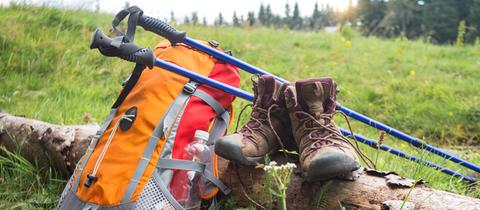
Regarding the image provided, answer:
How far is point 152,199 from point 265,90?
0.66 meters

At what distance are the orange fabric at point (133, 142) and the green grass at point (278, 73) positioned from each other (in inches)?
29.3

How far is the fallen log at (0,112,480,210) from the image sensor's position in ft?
5.19

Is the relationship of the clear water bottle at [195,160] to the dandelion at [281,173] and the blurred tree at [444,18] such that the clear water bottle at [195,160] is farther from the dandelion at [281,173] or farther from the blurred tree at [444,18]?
the blurred tree at [444,18]

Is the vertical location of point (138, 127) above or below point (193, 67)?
below

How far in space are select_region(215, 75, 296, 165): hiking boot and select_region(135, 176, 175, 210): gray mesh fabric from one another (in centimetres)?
28

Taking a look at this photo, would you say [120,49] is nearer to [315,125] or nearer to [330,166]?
[315,125]

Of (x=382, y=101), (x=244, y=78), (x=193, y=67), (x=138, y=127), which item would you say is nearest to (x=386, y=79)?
(x=382, y=101)

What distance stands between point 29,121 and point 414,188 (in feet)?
7.12

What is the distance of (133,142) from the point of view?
1.88 m

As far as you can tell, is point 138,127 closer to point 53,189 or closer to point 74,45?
point 53,189

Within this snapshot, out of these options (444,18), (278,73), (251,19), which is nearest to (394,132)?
(278,73)

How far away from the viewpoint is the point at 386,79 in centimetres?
605

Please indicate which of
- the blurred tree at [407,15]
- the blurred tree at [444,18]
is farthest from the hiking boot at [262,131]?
the blurred tree at [407,15]

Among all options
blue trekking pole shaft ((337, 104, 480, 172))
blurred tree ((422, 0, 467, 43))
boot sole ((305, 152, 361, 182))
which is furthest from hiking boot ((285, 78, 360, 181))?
blurred tree ((422, 0, 467, 43))
